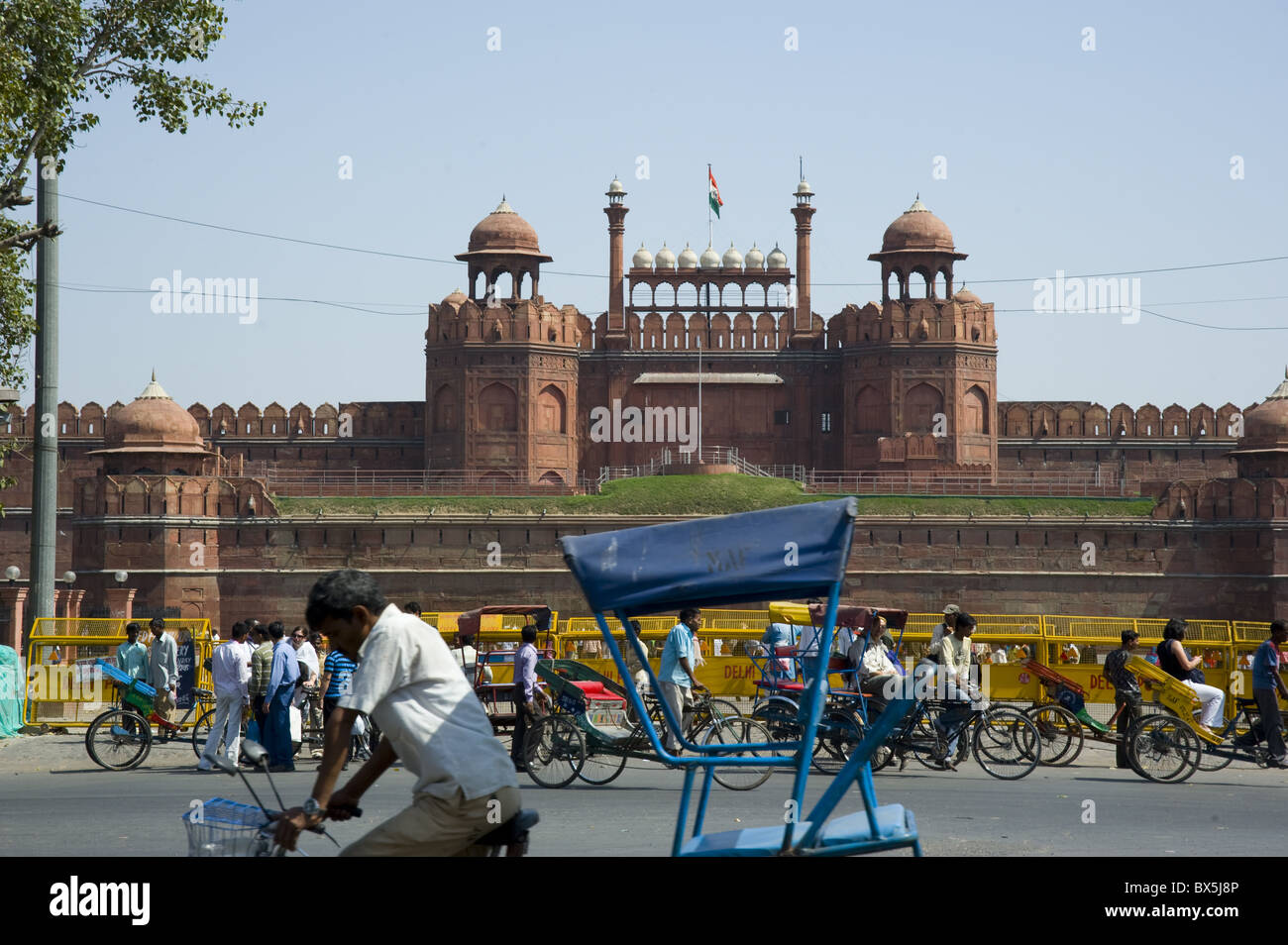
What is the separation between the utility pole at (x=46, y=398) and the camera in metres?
16.3

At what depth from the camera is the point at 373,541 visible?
3691 cm

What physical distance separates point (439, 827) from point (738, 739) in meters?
6.86

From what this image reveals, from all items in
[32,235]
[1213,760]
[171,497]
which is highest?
[32,235]

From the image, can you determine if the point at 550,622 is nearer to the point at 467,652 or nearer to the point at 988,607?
the point at 467,652

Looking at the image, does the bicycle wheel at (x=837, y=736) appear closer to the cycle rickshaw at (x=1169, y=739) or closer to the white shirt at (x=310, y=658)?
the cycle rickshaw at (x=1169, y=739)

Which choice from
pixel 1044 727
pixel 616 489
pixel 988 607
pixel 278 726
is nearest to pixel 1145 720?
pixel 1044 727

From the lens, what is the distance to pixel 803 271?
4591cm

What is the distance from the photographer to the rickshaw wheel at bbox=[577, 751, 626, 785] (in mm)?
11172

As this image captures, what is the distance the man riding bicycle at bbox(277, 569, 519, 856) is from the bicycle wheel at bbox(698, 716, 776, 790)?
5.67 meters

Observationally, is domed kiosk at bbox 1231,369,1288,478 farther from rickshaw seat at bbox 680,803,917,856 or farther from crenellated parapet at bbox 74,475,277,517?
rickshaw seat at bbox 680,803,917,856

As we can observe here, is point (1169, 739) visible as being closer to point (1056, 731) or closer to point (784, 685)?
point (1056, 731)

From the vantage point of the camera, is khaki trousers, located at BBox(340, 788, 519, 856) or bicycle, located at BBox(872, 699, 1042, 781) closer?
khaki trousers, located at BBox(340, 788, 519, 856)

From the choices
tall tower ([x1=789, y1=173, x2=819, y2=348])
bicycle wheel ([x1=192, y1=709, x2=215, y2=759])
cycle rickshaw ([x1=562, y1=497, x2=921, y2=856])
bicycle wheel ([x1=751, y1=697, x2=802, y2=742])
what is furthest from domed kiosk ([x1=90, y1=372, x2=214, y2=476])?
cycle rickshaw ([x1=562, y1=497, x2=921, y2=856])

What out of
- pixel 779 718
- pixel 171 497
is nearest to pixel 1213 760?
pixel 779 718
